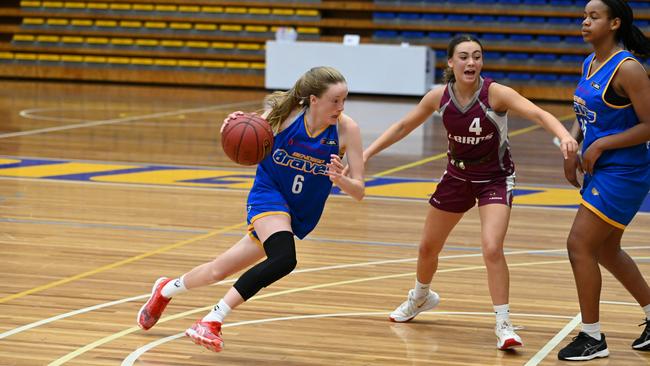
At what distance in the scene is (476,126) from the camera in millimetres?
4816

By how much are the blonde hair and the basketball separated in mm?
103

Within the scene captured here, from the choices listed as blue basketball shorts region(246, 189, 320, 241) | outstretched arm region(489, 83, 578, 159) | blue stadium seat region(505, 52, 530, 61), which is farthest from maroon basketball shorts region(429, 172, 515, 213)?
blue stadium seat region(505, 52, 530, 61)

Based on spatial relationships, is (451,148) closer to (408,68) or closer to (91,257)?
(91,257)

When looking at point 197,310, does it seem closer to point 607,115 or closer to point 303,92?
point 303,92

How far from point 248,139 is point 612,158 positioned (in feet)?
4.88

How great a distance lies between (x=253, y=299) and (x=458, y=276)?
1300 mm

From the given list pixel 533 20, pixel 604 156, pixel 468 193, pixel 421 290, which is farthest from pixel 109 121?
pixel 604 156

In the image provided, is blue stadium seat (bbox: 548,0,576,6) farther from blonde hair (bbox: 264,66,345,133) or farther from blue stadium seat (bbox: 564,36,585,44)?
blonde hair (bbox: 264,66,345,133)

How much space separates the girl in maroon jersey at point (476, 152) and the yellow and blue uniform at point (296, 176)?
38 cm

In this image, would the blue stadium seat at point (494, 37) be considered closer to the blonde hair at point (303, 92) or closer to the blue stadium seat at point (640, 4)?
the blue stadium seat at point (640, 4)

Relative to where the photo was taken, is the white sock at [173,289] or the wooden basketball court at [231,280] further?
the white sock at [173,289]

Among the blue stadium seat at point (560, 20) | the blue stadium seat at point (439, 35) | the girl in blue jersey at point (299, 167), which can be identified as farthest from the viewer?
the blue stadium seat at point (439, 35)

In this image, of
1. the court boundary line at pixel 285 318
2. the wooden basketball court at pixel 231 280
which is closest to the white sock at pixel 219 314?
the wooden basketball court at pixel 231 280

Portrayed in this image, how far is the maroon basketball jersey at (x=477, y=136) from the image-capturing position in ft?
15.8
